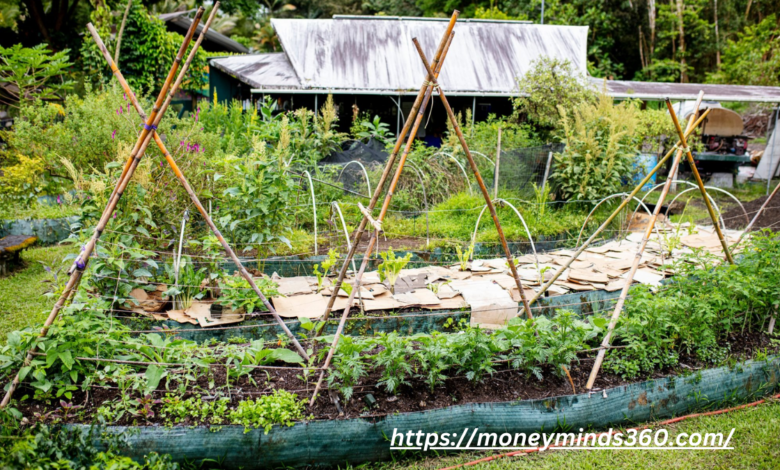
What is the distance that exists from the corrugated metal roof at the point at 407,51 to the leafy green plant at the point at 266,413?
9.48 metres

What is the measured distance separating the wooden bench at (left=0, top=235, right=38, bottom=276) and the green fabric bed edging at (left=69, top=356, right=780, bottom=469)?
4.03 meters

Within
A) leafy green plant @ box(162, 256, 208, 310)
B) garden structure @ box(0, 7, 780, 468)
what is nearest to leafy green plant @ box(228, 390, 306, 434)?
garden structure @ box(0, 7, 780, 468)

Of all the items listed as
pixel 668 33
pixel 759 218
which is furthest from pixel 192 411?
pixel 668 33

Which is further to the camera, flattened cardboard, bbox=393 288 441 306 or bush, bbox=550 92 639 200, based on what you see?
bush, bbox=550 92 639 200

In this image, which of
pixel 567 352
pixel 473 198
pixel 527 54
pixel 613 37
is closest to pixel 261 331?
pixel 567 352

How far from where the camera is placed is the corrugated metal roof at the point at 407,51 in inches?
476

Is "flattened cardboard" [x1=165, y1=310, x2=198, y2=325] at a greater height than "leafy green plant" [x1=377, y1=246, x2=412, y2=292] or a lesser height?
lesser

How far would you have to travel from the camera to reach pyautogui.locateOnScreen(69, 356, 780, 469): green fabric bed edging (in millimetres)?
2879

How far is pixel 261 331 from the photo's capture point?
14.0 feet

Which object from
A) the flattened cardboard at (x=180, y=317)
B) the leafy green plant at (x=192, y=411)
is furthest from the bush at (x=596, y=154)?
the leafy green plant at (x=192, y=411)

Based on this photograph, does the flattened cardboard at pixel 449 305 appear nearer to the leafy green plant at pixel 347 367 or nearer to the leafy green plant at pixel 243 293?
the leafy green plant at pixel 243 293

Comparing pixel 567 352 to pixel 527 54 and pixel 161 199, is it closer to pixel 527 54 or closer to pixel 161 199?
pixel 161 199

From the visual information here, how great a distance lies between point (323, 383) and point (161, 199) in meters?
2.44

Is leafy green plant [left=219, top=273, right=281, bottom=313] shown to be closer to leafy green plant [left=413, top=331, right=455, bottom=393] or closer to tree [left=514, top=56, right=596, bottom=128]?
leafy green plant [left=413, top=331, right=455, bottom=393]
